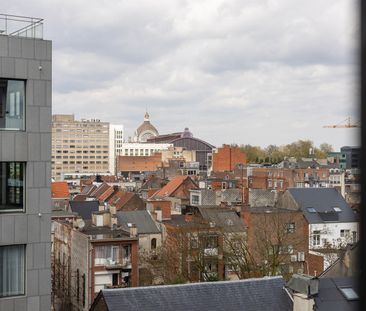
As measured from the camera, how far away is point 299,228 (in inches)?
1278

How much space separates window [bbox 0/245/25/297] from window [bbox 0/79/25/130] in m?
2.40

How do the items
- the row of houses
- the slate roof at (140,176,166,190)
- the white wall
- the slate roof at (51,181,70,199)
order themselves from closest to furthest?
the row of houses < the white wall < the slate roof at (51,181,70,199) < the slate roof at (140,176,166,190)

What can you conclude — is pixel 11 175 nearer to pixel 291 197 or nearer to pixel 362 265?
pixel 362 265

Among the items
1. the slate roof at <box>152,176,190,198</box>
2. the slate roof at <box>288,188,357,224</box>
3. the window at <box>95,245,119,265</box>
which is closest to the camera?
the window at <box>95,245,119,265</box>

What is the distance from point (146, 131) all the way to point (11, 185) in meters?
164

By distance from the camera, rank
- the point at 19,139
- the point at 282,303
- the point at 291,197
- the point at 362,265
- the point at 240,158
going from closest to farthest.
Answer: the point at 362,265 → the point at 19,139 → the point at 282,303 → the point at 291,197 → the point at 240,158

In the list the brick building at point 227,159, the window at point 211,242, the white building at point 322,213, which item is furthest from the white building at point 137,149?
the window at point 211,242

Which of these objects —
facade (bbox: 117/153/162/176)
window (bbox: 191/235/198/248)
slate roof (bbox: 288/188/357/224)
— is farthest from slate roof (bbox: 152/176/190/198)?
facade (bbox: 117/153/162/176)

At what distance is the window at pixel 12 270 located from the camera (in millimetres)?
11250

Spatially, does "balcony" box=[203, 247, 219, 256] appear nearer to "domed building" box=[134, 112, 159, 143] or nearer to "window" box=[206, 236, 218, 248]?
"window" box=[206, 236, 218, 248]

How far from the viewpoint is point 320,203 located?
3466cm

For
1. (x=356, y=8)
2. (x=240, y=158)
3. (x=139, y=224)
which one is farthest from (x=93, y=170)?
(x=356, y=8)

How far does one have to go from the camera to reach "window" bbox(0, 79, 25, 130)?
1148 centimetres

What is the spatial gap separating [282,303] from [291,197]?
17968mm
